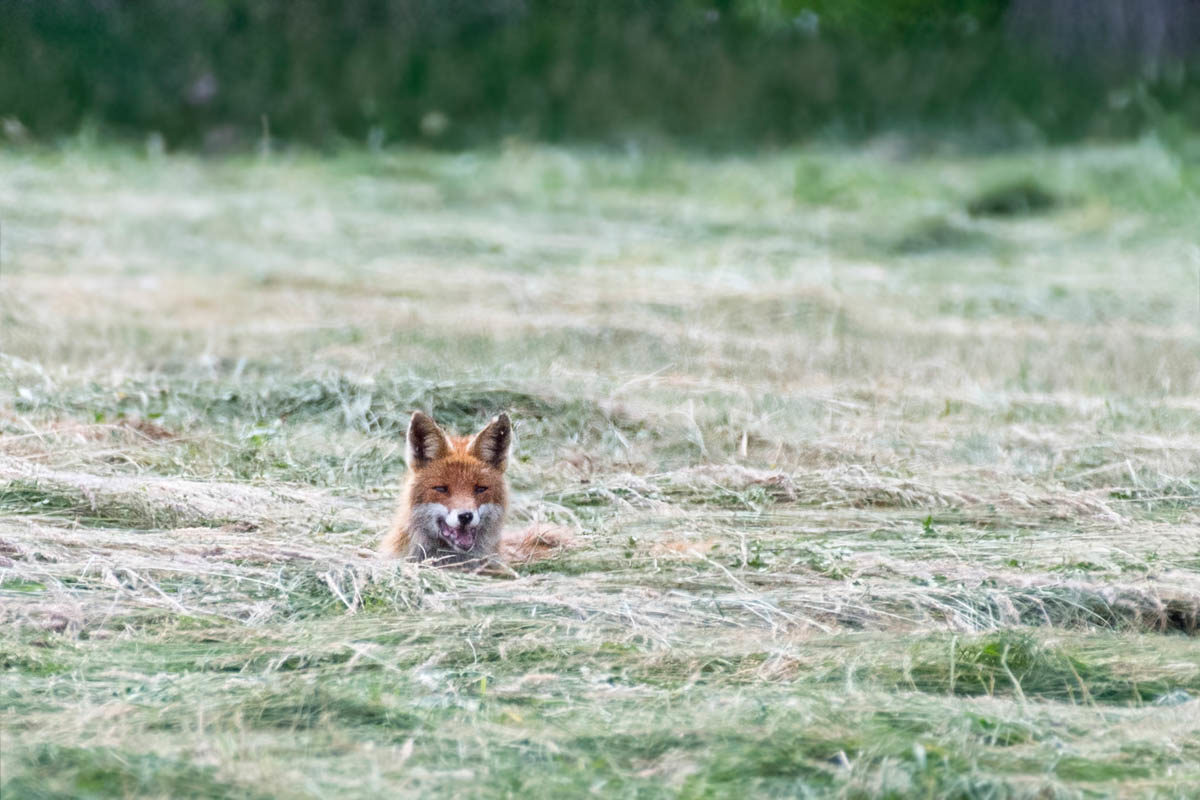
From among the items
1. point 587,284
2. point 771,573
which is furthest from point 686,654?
point 587,284

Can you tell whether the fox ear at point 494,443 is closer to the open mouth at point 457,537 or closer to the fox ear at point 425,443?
the fox ear at point 425,443

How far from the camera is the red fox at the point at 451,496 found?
5680 millimetres

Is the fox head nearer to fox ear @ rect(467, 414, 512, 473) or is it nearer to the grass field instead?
fox ear @ rect(467, 414, 512, 473)

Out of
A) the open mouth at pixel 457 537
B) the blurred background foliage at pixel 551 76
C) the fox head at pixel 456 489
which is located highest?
the blurred background foliage at pixel 551 76

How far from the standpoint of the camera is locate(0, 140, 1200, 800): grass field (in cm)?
352

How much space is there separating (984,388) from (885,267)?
422 cm

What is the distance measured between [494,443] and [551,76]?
1443 centimetres

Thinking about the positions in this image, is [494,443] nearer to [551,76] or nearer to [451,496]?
[451,496]

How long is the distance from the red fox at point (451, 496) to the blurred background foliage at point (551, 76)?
42.1 feet

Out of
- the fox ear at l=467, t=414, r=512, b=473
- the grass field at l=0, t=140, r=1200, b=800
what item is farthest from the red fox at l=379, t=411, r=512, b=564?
the grass field at l=0, t=140, r=1200, b=800

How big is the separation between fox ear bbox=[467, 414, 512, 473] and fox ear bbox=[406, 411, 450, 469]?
113mm

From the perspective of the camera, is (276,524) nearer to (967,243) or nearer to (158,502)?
(158,502)

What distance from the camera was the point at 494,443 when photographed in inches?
234

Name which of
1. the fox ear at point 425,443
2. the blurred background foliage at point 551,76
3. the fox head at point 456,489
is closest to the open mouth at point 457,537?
the fox head at point 456,489
